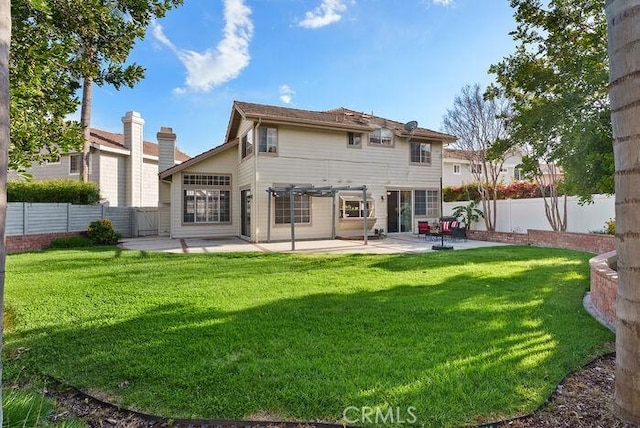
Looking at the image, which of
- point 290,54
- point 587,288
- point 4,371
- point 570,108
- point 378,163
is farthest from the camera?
point 378,163

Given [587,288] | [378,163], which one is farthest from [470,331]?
[378,163]

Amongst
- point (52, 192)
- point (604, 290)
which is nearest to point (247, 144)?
point (52, 192)

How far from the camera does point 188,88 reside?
19188 millimetres

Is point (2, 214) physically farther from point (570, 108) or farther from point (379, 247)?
point (379, 247)

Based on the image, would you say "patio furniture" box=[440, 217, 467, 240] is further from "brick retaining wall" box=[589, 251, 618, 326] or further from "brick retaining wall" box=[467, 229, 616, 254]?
"brick retaining wall" box=[589, 251, 618, 326]

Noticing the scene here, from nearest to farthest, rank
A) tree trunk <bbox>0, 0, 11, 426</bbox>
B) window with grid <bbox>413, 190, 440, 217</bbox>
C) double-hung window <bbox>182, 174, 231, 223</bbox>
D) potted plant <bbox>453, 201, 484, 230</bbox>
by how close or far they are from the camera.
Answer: tree trunk <bbox>0, 0, 11, 426</bbox> < double-hung window <bbox>182, 174, 231, 223</bbox> < potted plant <bbox>453, 201, 484, 230</bbox> < window with grid <bbox>413, 190, 440, 217</bbox>

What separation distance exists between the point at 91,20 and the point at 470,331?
6.62 meters

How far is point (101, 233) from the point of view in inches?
551

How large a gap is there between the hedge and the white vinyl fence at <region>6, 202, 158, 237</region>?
0.71 metres

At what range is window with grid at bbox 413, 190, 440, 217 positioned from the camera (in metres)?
19.0

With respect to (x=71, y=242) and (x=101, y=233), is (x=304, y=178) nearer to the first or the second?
(x=101, y=233)

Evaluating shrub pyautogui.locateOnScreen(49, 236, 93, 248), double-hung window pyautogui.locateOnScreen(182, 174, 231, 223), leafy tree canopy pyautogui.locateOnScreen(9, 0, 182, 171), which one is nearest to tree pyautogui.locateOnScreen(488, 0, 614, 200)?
leafy tree canopy pyautogui.locateOnScreen(9, 0, 182, 171)

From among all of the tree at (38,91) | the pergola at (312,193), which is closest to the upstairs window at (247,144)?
the pergola at (312,193)

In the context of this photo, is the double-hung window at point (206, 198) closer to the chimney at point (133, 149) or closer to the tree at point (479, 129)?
the chimney at point (133, 149)
